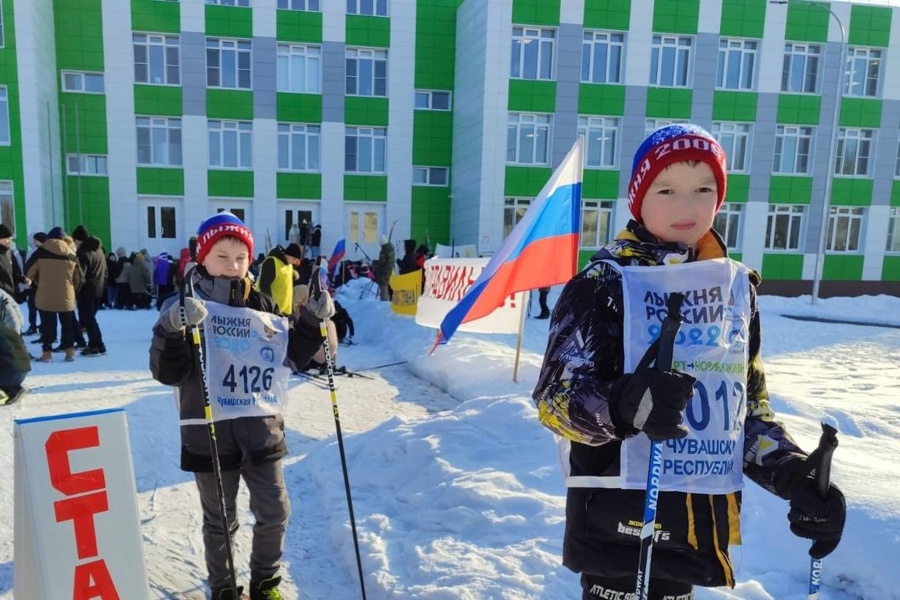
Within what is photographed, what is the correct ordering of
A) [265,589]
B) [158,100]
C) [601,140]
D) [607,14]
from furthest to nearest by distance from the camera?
[601,140] < [158,100] < [607,14] < [265,589]

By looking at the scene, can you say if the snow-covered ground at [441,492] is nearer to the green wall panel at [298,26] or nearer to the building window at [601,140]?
the building window at [601,140]

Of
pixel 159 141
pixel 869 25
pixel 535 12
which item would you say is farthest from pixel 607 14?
pixel 159 141

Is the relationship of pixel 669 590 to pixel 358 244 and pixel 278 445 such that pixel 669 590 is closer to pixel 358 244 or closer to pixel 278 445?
pixel 278 445

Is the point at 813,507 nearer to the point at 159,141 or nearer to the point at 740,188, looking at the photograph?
the point at 740,188

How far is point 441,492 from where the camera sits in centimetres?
421

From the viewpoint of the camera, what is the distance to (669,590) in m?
1.71

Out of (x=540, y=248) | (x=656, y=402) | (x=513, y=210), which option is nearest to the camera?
(x=656, y=402)

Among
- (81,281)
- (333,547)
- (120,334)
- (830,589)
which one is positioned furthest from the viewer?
(120,334)

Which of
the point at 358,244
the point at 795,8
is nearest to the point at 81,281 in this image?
the point at 358,244

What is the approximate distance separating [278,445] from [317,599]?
3.24ft

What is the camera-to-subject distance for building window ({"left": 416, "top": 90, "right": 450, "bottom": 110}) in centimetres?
2533

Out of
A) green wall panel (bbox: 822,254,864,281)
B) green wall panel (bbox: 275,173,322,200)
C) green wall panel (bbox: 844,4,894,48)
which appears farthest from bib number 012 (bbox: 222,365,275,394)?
green wall panel (bbox: 844,4,894,48)

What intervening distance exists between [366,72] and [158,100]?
839 cm

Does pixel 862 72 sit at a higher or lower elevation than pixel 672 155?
higher
